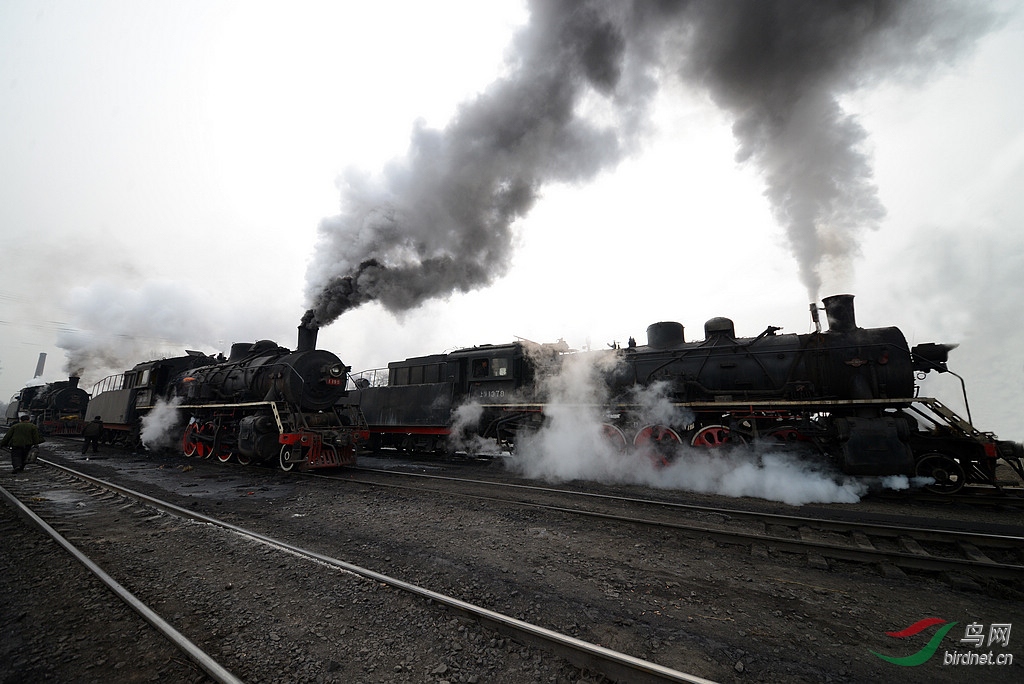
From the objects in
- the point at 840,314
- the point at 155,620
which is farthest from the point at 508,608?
the point at 840,314

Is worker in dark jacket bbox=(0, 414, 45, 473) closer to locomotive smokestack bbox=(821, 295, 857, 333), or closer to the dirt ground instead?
the dirt ground

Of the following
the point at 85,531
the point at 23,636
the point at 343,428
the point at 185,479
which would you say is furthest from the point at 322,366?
the point at 23,636

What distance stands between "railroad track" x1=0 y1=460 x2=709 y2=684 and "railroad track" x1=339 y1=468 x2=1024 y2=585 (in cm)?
293

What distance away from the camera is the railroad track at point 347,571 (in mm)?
2311

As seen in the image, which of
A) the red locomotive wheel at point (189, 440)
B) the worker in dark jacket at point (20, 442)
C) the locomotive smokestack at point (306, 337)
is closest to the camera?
the worker in dark jacket at point (20, 442)

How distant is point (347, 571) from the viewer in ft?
12.4

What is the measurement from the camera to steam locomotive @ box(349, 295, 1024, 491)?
705 centimetres

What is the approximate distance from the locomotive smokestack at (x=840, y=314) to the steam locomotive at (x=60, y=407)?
3260 centimetres

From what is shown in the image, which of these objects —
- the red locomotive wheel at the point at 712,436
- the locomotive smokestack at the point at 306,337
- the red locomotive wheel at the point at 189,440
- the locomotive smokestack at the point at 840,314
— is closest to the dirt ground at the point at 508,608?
the red locomotive wheel at the point at 712,436

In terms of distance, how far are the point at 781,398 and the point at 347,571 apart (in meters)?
8.21

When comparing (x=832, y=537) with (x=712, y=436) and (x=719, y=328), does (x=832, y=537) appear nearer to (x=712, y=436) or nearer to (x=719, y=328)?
(x=712, y=436)

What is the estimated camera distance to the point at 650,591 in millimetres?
3525

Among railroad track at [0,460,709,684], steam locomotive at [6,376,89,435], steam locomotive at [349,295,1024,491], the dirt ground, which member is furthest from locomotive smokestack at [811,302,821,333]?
steam locomotive at [6,376,89,435]

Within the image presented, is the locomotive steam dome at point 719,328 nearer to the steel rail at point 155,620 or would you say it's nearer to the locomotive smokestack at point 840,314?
the locomotive smokestack at point 840,314
